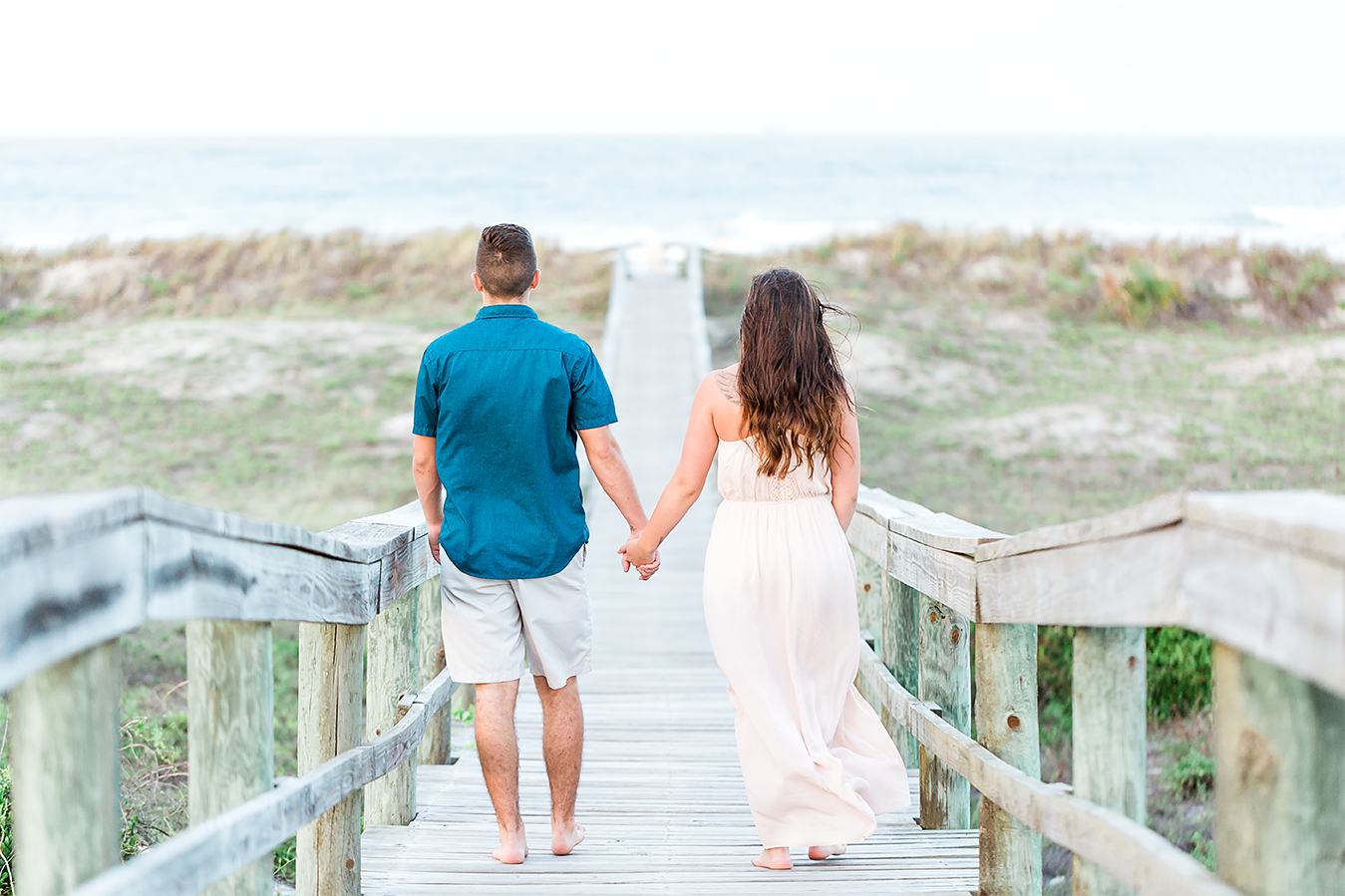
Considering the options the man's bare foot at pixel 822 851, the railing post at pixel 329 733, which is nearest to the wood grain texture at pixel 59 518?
the railing post at pixel 329 733

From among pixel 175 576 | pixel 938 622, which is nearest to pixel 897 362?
pixel 938 622

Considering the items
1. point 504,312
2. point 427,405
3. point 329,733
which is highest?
point 504,312

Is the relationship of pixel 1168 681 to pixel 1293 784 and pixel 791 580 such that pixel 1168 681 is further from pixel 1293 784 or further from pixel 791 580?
pixel 1293 784

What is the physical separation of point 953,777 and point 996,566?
1022 mm

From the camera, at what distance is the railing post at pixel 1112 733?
6.38ft

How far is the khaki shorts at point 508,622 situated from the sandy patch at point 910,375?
1329 centimetres

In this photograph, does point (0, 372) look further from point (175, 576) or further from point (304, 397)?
point (175, 576)

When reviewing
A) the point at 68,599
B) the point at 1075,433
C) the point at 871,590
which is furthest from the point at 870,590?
the point at 1075,433

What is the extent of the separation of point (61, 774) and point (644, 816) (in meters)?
2.20

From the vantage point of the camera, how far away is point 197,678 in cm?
195

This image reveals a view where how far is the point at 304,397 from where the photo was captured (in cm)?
1600

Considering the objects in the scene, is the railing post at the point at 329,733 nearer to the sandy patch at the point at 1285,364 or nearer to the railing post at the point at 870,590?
the railing post at the point at 870,590

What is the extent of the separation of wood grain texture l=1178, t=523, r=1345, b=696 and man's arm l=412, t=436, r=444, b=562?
6.56 ft

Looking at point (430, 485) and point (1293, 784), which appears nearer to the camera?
point (1293, 784)
